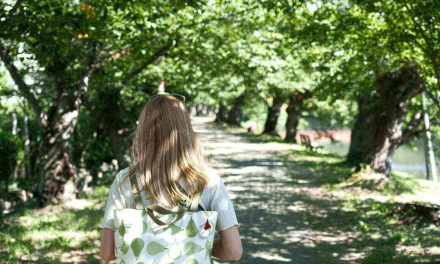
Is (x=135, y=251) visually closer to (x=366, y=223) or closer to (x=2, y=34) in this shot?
A: (x=2, y=34)

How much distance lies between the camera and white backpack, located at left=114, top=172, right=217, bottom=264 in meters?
2.38

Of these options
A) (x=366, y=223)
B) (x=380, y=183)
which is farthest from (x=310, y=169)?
(x=366, y=223)

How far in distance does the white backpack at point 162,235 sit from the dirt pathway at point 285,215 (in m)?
0.59

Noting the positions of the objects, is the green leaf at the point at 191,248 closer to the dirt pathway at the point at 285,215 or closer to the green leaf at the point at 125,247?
the green leaf at the point at 125,247

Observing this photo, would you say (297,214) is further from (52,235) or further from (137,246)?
(137,246)

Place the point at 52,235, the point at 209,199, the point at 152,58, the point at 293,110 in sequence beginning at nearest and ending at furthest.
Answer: the point at 209,199 → the point at 52,235 → the point at 152,58 → the point at 293,110

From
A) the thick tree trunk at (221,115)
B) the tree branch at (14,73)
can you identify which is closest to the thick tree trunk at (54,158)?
the tree branch at (14,73)

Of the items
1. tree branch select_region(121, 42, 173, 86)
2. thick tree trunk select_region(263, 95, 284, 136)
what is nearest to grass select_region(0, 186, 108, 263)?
tree branch select_region(121, 42, 173, 86)

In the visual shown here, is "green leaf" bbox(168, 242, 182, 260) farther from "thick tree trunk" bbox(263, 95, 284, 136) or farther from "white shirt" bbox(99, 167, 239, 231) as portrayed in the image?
"thick tree trunk" bbox(263, 95, 284, 136)

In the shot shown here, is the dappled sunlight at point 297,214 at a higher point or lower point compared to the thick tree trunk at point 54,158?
lower

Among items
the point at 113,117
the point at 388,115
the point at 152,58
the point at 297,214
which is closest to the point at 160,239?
the point at 297,214

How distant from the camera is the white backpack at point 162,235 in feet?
7.80

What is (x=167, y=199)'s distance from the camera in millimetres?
2428

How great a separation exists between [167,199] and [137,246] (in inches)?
9.7
